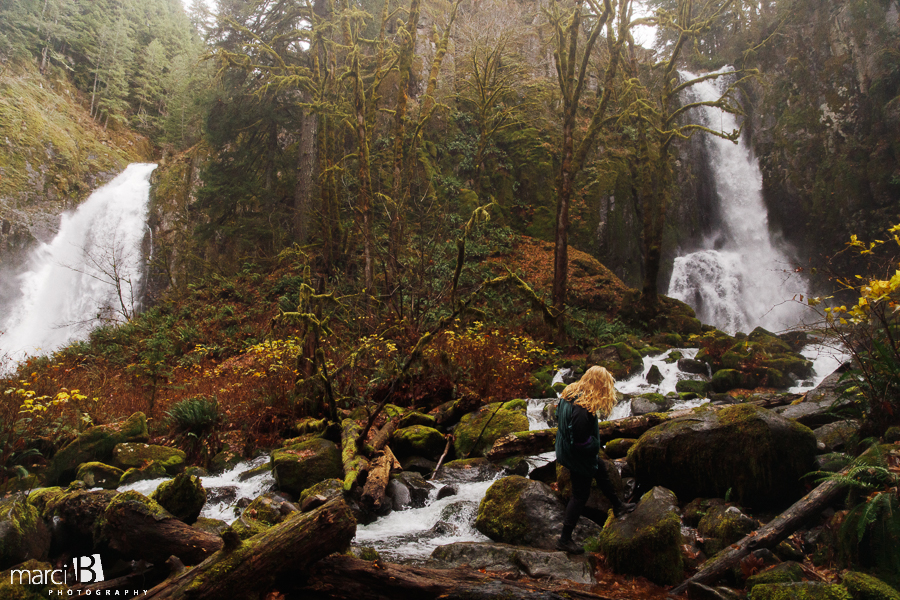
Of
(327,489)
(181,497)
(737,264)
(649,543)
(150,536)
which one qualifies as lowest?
(649,543)

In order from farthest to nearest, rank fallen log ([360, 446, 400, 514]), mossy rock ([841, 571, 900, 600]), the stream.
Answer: fallen log ([360, 446, 400, 514]), the stream, mossy rock ([841, 571, 900, 600])

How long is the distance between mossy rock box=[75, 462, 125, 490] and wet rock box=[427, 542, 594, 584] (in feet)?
14.3

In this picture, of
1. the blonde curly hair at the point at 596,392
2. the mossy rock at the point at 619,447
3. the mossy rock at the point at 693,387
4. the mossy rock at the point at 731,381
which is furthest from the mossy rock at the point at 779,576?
the mossy rock at the point at 731,381

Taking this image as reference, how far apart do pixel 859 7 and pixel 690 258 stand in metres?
11.9

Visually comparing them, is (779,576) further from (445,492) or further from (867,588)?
(445,492)

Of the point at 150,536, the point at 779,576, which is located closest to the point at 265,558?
the point at 150,536

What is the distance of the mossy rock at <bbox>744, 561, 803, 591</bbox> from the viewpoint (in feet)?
9.89

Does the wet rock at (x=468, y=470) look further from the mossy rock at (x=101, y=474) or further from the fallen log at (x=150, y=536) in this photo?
the mossy rock at (x=101, y=474)

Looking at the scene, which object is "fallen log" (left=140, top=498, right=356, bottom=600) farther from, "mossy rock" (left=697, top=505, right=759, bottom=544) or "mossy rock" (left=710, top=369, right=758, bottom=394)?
"mossy rock" (left=710, top=369, right=758, bottom=394)

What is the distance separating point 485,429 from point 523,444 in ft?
2.78

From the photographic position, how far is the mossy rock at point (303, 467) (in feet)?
17.9

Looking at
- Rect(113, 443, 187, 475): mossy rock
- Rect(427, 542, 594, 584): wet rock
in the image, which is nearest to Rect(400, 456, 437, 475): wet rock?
Rect(427, 542, 594, 584): wet rock

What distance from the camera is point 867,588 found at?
2611 millimetres

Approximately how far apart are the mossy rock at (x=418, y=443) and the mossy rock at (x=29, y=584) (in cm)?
402
